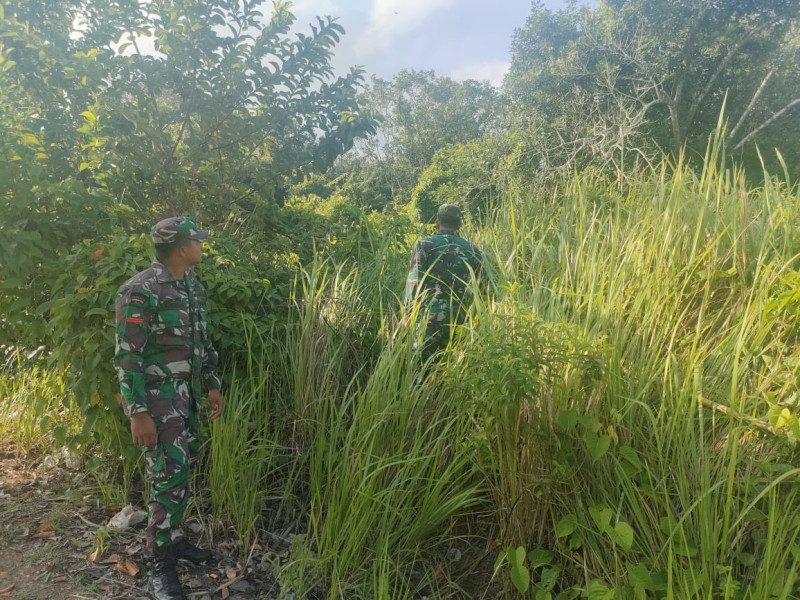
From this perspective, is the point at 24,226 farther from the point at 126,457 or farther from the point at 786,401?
the point at 786,401

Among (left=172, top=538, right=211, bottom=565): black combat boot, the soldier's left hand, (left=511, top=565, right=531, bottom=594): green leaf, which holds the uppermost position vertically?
the soldier's left hand

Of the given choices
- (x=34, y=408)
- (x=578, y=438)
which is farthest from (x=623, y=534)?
(x=34, y=408)

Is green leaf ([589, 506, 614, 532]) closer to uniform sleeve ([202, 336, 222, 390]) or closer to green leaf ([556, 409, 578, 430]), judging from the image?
green leaf ([556, 409, 578, 430])

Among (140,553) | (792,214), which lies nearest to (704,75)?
(792,214)

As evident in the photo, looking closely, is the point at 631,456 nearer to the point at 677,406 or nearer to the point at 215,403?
the point at 677,406

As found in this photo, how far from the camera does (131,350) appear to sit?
2447 millimetres

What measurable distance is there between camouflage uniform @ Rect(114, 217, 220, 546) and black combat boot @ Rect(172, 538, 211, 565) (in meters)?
0.04

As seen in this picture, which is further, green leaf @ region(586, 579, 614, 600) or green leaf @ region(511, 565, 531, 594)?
green leaf @ region(511, 565, 531, 594)

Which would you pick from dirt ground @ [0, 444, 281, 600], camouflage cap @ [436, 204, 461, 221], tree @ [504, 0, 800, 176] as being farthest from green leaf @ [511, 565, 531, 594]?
tree @ [504, 0, 800, 176]

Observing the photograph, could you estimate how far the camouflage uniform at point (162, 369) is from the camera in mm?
2453

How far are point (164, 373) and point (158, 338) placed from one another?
0.17 metres

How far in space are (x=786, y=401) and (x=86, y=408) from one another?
126 inches

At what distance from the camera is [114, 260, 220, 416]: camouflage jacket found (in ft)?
8.04

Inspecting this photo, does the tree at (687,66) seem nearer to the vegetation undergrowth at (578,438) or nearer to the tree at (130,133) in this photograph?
the tree at (130,133)
